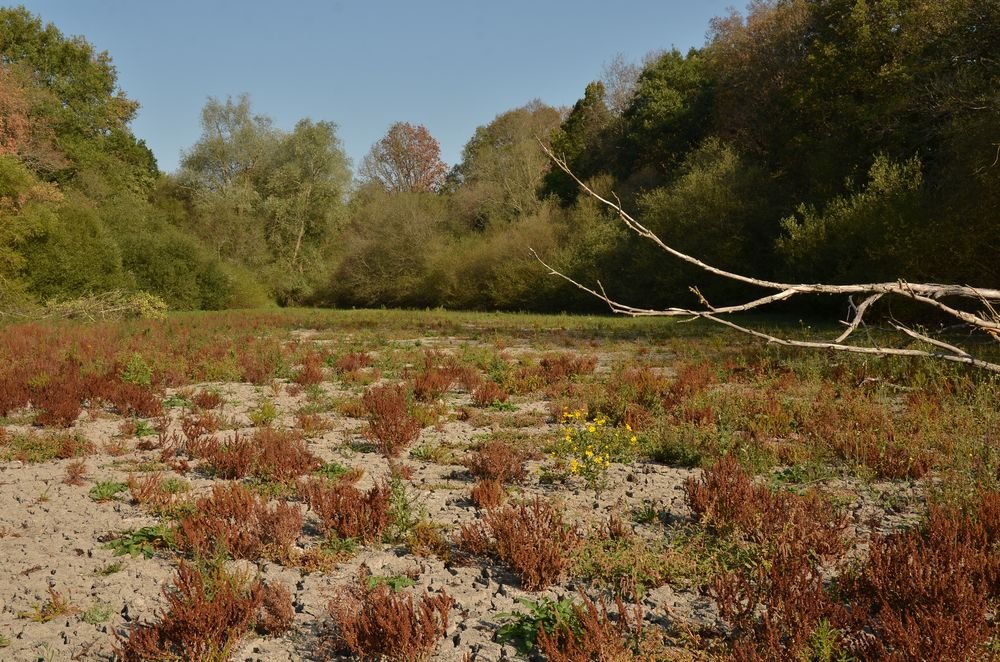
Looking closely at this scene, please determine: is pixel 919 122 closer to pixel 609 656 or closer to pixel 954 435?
pixel 954 435

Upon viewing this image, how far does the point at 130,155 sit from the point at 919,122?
49.5m

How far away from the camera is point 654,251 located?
3334 cm

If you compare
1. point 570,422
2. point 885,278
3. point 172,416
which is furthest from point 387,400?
point 885,278

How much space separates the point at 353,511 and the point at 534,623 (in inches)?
77.1

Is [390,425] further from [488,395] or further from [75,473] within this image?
[75,473]

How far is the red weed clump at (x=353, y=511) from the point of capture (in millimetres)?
5074

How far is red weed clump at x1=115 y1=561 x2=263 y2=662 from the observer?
11.4 feet

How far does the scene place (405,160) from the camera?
6631 cm

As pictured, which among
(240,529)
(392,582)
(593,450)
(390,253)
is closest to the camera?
(392,582)

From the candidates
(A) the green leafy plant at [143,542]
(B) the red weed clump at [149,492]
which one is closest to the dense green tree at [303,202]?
A: (B) the red weed clump at [149,492]

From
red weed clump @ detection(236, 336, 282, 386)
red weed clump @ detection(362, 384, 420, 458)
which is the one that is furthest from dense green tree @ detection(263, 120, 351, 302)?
red weed clump @ detection(362, 384, 420, 458)

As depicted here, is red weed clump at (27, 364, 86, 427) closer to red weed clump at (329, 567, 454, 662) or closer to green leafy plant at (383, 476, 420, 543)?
green leafy plant at (383, 476, 420, 543)

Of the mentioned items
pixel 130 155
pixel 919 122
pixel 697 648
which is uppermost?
pixel 130 155

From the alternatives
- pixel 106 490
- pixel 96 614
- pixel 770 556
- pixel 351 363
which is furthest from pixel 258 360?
pixel 770 556
